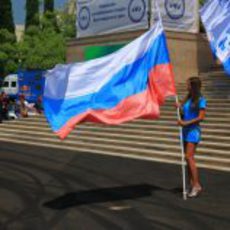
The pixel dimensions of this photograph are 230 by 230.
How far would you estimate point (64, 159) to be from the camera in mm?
15695

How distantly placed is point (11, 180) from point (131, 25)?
14694mm

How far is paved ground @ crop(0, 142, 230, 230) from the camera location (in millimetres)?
8398

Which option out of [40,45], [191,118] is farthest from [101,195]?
[40,45]

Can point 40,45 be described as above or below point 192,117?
below

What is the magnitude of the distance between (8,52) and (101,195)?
47.2 metres

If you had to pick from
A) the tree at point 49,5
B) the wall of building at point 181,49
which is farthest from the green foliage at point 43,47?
the wall of building at point 181,49

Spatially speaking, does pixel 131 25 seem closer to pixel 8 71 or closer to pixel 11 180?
pixel 11 180

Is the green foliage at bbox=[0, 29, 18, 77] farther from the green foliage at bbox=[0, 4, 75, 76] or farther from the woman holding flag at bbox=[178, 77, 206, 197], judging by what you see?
the woman holding flag at bbox=[178, 77, 206, 197]

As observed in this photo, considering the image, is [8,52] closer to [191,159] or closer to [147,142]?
[147,142]

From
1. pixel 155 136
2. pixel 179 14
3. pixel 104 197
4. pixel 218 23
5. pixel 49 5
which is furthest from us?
pixel 49 5

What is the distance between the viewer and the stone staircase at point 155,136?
48.5 feet

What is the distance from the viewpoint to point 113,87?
393 inches

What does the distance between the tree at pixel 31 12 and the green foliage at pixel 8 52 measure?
491cm

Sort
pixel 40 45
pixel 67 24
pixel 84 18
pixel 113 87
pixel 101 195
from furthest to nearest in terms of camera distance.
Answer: pixel 67 24 < pixel 40 45 < pixel 84 18 < pixel 101 195 < pixel 113 87
